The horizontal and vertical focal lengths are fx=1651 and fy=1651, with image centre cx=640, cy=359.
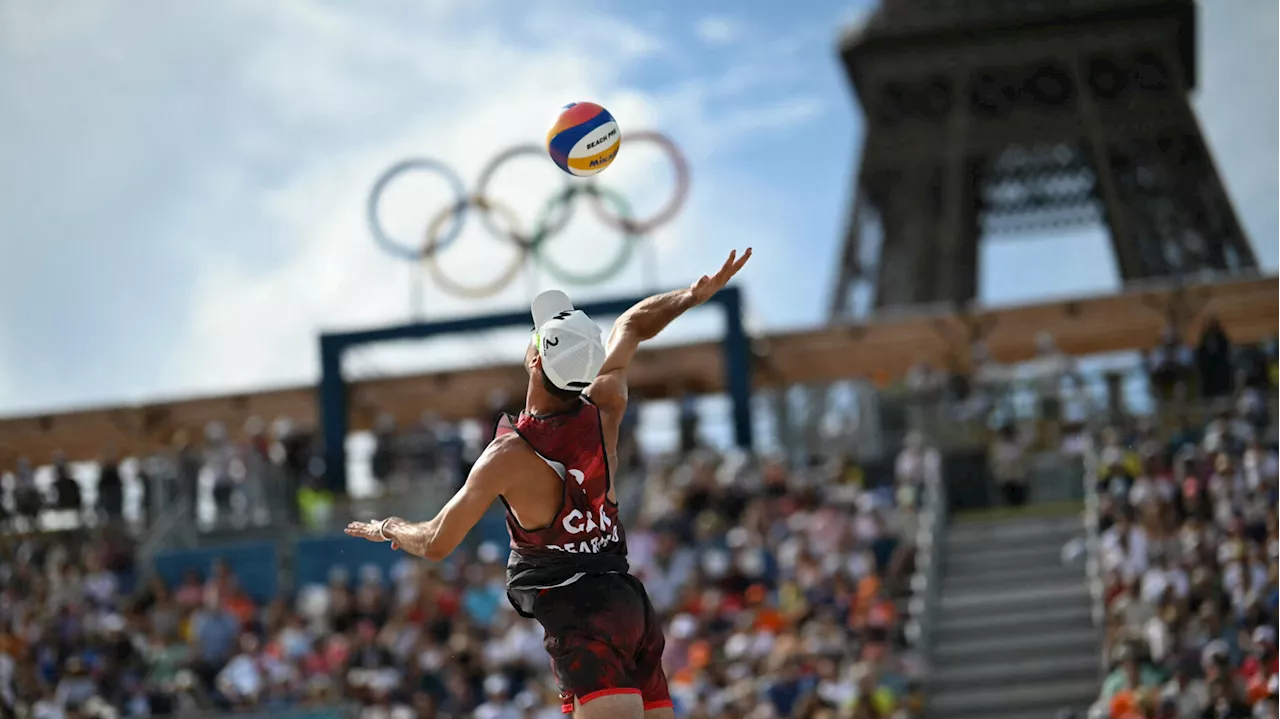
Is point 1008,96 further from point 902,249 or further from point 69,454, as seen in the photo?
point 69,454

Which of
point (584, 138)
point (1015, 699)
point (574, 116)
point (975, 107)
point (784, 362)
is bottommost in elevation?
point (1015, 699)

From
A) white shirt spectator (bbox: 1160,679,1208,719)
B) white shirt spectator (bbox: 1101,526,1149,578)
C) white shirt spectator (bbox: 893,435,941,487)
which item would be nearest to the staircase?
white shirt spectator (bbox: 893,435,941,487)

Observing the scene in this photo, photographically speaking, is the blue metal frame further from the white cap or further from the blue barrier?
the white cap

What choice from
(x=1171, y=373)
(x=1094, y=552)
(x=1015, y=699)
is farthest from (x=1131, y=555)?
(x=1171, y=373)

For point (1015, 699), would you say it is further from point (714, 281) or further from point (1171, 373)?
point (714, 281)

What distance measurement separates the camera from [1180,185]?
3850 centimetres

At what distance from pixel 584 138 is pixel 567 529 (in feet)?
7.25

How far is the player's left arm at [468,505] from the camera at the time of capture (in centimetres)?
675

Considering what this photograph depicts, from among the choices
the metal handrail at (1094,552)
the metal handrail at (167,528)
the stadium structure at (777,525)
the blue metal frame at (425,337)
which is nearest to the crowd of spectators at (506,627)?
the stadium structure at (777,525)

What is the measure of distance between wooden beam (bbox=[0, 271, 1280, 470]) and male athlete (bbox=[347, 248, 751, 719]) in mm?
16652

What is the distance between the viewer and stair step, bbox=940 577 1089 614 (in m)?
17.6

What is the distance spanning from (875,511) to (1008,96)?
26146 millimetres

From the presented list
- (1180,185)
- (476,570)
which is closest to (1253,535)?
(476,570)

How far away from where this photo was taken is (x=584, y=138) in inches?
325
